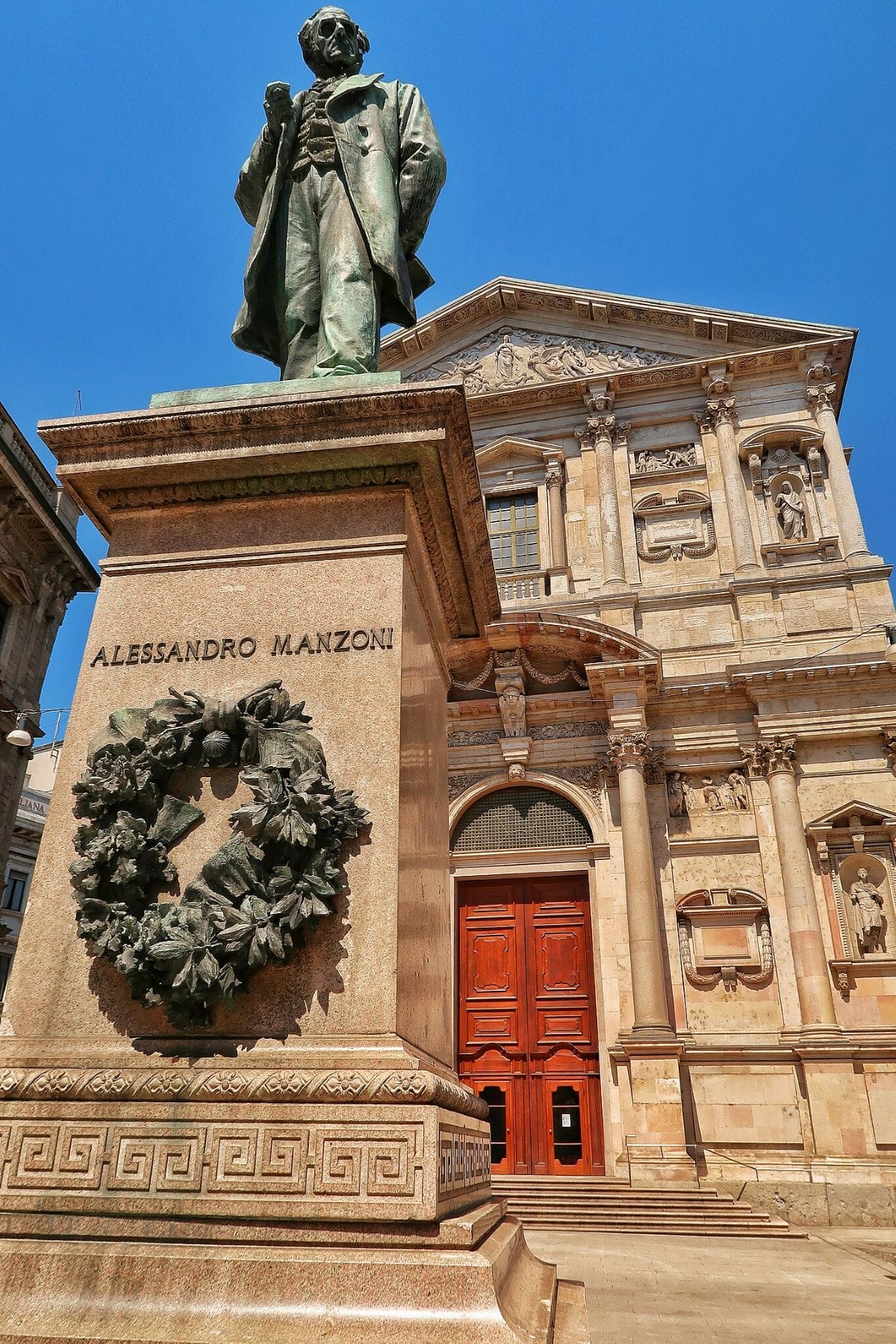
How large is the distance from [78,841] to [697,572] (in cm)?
1635

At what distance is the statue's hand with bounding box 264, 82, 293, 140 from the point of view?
16.6 ft

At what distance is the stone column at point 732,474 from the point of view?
1806cm

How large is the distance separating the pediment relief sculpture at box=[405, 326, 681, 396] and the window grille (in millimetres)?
8825

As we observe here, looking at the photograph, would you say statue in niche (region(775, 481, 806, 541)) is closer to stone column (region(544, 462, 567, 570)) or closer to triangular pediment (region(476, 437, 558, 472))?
stone column (region(544, 462, 567, 570))

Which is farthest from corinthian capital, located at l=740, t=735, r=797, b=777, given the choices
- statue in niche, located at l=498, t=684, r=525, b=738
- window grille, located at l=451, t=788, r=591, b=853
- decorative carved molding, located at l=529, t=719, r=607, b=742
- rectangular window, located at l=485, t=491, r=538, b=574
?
rectangular window, located at l=485, t=491, r=538, b=574

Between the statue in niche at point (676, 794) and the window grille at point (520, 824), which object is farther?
the window grille at point (520, 824)

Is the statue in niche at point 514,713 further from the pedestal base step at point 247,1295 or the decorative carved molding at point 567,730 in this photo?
the pedestal base step at point 247,1295

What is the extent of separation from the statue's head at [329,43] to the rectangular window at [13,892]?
33322mm

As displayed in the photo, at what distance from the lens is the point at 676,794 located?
16609 mm

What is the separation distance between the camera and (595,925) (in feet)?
52.5

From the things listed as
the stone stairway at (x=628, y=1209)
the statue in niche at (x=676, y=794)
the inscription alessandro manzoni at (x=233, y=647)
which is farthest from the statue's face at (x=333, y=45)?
the statue in niche at (x=676, y=794)

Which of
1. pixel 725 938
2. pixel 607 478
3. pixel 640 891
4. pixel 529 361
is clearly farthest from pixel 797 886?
pixel 529 361

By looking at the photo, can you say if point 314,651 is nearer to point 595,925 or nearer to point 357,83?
point 357,83

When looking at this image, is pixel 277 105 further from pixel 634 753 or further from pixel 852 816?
pixel 852 816
